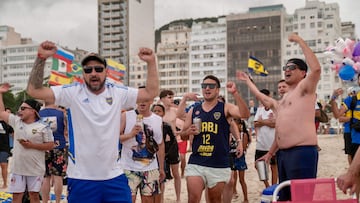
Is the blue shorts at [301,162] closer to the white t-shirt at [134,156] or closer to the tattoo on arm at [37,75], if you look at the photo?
the white t-shirt at [134,156]

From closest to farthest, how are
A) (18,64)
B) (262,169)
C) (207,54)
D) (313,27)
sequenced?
(262,169) → (313,27) → (207,54) → (18,64)

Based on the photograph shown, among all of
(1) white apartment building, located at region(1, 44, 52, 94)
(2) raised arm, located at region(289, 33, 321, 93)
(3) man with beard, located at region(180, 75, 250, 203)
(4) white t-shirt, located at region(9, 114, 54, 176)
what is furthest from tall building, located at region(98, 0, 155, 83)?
(2) raised arm, located at region(289, 33, 321, 93)

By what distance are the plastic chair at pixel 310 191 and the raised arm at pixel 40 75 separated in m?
2.11

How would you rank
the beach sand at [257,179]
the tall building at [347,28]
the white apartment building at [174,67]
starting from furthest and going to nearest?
1. the tall building at [347,28]
2. the white apartment building at [174,67]
3. the beach sand at [257,179]

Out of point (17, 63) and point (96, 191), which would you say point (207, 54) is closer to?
point (17, 63)

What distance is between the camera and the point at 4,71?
408 feet

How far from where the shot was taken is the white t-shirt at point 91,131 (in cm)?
425

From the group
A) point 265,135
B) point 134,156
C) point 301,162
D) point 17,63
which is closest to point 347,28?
point 17,63

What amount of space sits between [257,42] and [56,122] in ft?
342

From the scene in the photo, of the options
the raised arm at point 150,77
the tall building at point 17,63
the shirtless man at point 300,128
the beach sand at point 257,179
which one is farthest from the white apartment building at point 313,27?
the raised arm at point 150,77

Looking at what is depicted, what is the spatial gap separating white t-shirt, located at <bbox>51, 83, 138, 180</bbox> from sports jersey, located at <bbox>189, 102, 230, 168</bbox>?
225 cm

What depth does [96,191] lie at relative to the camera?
13.9ft

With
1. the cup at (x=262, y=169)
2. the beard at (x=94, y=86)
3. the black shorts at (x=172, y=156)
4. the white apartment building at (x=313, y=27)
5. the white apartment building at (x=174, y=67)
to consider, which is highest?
the white apartment building at (x=313, y=27)

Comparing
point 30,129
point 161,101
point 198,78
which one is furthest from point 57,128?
point 198,78
